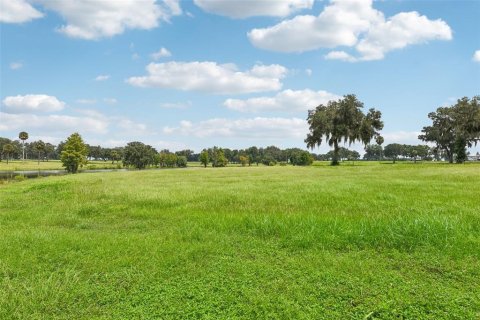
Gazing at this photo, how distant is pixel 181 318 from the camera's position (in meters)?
5.03

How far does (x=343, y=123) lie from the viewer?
65.6 meters

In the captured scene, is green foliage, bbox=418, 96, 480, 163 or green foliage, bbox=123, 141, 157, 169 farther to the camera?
green foliage, bbox=123, 141, 157, 169

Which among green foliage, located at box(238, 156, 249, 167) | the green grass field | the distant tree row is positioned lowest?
the green grass field

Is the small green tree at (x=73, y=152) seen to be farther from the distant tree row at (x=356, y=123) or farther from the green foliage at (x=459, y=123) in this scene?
the green foliage at (x=459, y=123)

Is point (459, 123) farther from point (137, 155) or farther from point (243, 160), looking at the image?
point (137, 155)

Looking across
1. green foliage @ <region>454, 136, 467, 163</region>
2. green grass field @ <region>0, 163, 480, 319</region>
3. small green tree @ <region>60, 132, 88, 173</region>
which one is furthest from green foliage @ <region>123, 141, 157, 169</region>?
green grass field @ <region>0, 163, 480, 319</region>

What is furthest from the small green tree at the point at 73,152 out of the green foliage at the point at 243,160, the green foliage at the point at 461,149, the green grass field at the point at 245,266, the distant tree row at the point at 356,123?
the green foliage at the point at 243,160

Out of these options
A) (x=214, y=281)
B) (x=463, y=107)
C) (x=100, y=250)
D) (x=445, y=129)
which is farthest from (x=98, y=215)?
(x=445, y=129)

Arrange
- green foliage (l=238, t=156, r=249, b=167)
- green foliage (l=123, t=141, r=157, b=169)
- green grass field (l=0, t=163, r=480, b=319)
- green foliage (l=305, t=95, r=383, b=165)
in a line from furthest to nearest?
green foliage (l=238, t=156, r=249, b=167), green foliage (l=123, t=141, r=157, b=169), green foliage (l=305, t=95, r=383, b=165), green grass field (l=0, t=163, r=480, b=319)

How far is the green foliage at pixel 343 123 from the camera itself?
64.4 m

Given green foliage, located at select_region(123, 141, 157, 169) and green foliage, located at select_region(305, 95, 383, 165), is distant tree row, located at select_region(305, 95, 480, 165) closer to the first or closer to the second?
green foliage, located at select_region(305, 95, 383, 165)

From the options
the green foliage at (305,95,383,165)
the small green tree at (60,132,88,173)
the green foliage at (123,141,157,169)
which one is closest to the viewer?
the green foliage at (305,95,383,165)

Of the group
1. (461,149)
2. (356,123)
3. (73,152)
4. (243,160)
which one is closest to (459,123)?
(461,149)

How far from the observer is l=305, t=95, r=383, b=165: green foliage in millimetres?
64438
